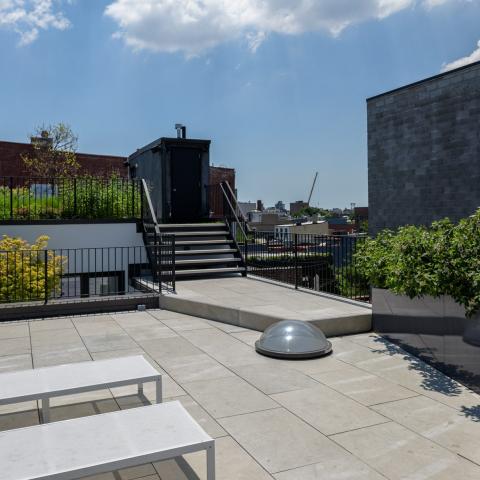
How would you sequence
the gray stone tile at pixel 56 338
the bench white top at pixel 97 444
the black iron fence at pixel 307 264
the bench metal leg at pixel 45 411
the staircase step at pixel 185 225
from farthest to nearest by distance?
the staircase step at pixel 185 225 < the black iron fence at pixel 307 264 < the gray stone tile at pixel 56 338 < the bench metal leg at pixel 45 411 < the bench white top at pixel 97 444

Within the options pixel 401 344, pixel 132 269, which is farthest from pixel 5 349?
pixel 132 269

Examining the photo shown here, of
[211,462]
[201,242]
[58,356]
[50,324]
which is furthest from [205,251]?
[211,462]

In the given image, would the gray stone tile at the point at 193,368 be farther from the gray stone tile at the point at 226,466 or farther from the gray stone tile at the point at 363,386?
the gray stone tile at the point at 226,466

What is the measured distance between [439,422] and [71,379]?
3308 millimetres

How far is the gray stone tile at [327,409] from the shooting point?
14.0 feet

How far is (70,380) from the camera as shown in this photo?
13.9 feet

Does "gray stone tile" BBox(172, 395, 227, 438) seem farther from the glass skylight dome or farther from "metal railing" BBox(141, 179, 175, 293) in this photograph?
"metal railing" BBox(141, 179, 175, 293)

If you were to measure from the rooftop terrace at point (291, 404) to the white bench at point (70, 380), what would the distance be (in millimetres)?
415

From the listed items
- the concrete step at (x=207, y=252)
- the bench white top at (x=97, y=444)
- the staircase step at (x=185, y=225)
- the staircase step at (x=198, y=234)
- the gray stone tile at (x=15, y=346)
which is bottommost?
the gray stone tile at (x=15, y=346)

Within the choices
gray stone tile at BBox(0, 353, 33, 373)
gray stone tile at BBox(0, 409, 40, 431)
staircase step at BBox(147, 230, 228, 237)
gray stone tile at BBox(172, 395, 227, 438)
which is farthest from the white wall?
gray stone tile at BBox(172, 395, 227, 438)

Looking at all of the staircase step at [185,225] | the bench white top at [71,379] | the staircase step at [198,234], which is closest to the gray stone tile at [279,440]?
the bench white top at [71,379]

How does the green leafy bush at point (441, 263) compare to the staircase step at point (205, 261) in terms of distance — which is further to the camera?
the staircase step at point (205, 261)

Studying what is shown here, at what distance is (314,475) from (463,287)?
2.96 meters

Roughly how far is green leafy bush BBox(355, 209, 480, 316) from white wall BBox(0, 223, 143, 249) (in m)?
9.34
